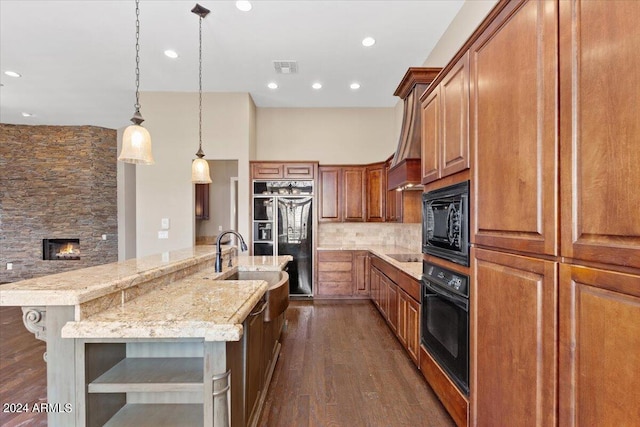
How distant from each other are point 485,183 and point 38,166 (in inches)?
326

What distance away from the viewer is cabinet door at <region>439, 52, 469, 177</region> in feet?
5.73

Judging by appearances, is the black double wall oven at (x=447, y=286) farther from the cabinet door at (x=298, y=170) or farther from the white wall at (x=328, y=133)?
the white wall at (x=328, y=133)

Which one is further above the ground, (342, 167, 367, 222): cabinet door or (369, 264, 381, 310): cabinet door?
(342, 167, 367, 222): cabinet door

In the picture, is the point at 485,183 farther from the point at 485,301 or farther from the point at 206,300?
the point at 206,300

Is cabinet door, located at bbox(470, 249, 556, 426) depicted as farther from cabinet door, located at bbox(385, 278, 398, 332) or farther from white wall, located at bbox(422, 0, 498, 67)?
white wall, located at bbox(422, 0, 498, 67)

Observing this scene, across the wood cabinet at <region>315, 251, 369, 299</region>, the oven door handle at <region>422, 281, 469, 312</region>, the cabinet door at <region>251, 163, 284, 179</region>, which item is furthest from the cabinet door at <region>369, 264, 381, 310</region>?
the cabinet door at <region>251, 163, 284, 179</region>

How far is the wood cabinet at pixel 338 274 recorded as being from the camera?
16.4ft

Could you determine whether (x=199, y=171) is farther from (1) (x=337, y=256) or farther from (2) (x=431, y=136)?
(1) (x=337, y=256)

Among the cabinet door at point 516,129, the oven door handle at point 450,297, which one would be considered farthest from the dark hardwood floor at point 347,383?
the cabinet door at point 516,129

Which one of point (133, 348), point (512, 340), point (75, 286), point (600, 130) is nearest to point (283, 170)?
point (133, 348)

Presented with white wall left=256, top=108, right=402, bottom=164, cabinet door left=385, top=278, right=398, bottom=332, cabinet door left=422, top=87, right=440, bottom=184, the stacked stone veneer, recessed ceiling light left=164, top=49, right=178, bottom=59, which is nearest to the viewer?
cabinet door left=422, top=87, right=440, bottom=184

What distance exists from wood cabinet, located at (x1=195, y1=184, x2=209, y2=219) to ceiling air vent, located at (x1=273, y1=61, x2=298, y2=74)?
354cm

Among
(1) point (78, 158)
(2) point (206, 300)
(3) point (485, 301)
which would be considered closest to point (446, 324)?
(3) point (485, 301)

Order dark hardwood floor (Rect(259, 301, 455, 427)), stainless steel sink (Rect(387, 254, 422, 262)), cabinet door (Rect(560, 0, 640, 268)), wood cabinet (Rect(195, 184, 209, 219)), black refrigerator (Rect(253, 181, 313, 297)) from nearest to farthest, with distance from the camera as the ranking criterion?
cabinet door (Rect(560, 0, 640, 268))
dark hardwood floor (Rect(259, 301, 455, 427))
stainless steel sink (Rect(387, 254, 422, 262))
black refrigerator (Rect(253, 181, 313, 297))
wood cabinet (Rect(195, 184, 209, 219))
